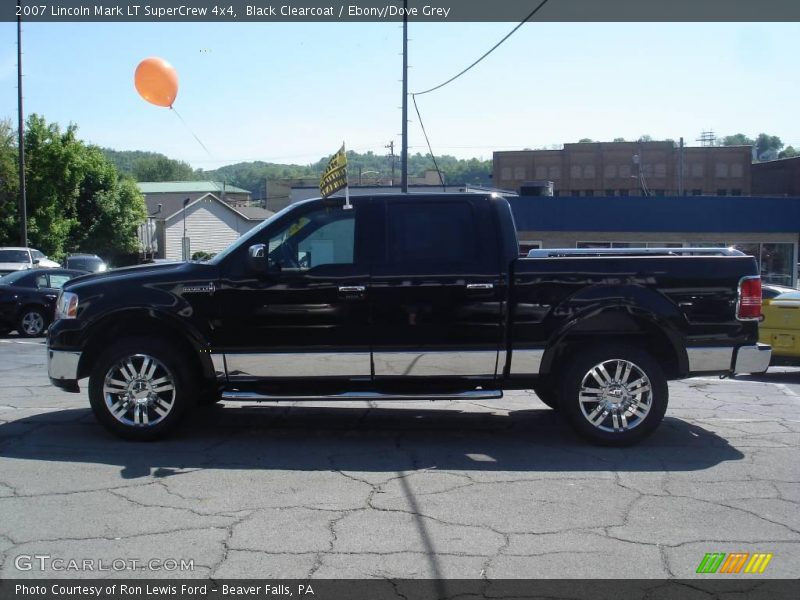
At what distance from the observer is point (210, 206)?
60.8 meters

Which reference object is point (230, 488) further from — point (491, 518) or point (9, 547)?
point (491, 518)

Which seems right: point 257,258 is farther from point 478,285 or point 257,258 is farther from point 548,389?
point 548,389

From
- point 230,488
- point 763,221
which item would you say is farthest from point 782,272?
point 230,488

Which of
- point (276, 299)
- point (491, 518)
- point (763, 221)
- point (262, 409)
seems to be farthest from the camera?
point (763, 221)

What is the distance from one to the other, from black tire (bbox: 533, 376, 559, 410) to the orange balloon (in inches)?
236

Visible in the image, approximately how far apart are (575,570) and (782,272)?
31.5m

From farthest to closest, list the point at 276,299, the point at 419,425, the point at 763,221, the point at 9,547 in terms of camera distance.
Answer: the point at 763,221 < the point at 419,425 < the point at 276,299 < the point at 9,547

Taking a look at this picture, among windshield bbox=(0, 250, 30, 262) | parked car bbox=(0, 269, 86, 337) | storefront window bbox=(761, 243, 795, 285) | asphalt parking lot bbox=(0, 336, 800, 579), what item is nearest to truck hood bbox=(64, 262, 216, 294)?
asphalt parking lot bbox=(0, 336, 800, 579)

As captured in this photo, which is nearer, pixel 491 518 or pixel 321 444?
pixel 491 518

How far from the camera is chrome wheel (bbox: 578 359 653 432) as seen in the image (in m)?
6.89

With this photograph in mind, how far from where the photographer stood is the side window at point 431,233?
700 centimetres

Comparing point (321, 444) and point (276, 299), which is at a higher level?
point (276, 299)

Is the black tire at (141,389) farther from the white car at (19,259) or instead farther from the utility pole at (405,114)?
the white car at (19,259)

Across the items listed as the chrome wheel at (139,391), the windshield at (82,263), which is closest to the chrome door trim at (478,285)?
the chrome wheel at (139,391)
